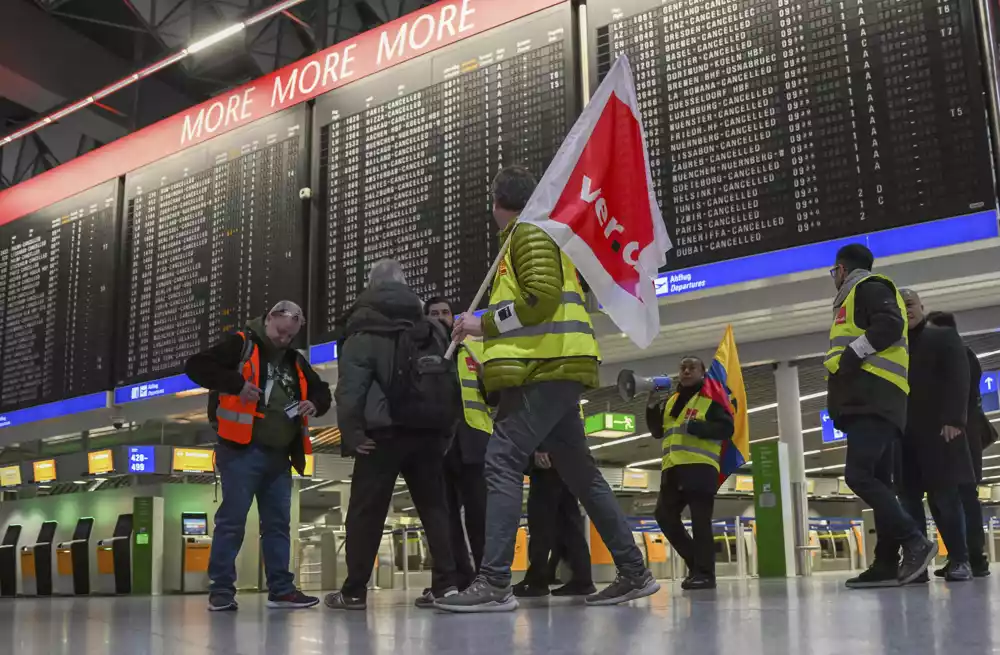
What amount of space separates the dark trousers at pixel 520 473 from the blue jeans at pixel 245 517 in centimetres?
161

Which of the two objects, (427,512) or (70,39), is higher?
(70,39)

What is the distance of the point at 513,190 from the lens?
13.0 ft

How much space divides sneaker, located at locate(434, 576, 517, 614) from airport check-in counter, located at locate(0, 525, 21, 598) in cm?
1092

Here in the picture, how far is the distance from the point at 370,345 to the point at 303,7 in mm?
9740

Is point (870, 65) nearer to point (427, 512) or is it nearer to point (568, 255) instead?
point (568, 255)

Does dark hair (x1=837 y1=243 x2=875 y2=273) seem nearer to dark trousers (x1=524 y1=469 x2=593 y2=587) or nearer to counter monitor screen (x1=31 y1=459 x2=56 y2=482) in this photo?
dark trousers (x1=524 y1=469 x2=593 y2=587)

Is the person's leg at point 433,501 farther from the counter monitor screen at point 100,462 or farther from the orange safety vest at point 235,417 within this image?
the counter monitor screen at point 100,462

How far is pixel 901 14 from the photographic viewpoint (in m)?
5.77

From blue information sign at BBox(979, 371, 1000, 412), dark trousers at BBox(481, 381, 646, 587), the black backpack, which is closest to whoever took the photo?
dark trousers at BBox(481, 381, 646, 587)

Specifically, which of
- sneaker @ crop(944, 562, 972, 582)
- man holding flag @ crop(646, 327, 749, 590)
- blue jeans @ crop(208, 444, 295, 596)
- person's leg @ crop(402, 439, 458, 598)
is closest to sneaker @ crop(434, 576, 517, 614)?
person's leg @ crop(402, 439, 458, 598)

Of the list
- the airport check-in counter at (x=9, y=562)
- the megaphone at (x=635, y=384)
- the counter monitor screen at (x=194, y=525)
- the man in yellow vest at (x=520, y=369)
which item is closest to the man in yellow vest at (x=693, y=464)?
the megaphone at (x=635, y=384)

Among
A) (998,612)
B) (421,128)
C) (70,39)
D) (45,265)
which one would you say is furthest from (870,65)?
(70,39)

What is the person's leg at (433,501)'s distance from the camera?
169 inches

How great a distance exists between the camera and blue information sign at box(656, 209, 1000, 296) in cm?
531
